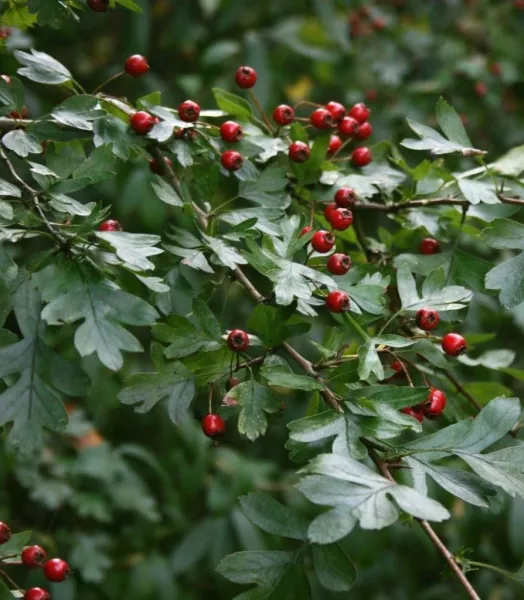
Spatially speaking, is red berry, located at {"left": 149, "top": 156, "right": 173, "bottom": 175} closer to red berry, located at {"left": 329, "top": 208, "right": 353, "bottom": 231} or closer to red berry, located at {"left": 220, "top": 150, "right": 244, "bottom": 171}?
red berry, located at {"left": 220, "top": 150, "right": 244, "bottom": 171}

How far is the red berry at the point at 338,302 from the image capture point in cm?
78

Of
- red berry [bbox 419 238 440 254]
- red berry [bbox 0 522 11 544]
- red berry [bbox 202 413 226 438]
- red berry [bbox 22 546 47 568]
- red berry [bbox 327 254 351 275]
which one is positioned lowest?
red berry [bbox 22 546 47 568]

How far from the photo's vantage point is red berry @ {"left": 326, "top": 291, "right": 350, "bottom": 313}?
2.56ft

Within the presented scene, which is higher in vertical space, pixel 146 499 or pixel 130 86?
pixel 130 86

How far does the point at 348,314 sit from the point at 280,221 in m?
0.13

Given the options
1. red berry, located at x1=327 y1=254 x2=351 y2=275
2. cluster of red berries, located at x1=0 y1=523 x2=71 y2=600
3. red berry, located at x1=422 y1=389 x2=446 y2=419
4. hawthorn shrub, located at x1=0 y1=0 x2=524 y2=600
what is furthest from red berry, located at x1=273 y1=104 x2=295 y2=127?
cluster of red berries, located at x1=0 y1=523 x2=71 y2=600

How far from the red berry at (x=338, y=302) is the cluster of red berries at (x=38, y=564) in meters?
0.37

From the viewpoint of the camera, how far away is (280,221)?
868mm

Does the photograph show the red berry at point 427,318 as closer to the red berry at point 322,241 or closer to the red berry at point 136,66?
the red berry at point 322,241

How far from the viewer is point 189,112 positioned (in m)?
0.88

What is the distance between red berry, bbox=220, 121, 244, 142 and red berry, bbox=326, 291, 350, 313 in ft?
0.72

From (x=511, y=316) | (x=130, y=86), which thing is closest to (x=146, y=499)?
(x=511, y=316)

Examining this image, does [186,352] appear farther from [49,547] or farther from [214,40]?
[214,40]

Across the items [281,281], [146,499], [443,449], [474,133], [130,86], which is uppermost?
[281,281]
